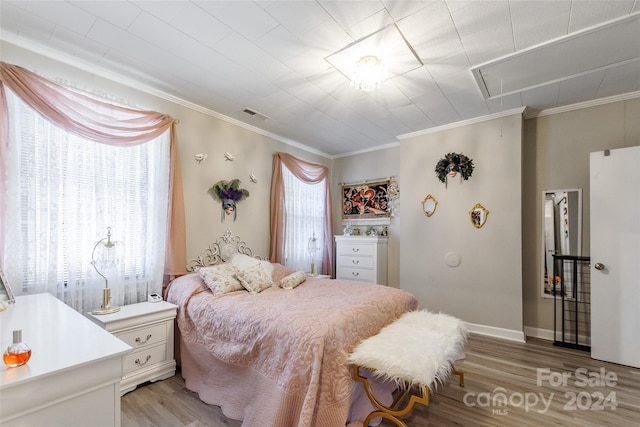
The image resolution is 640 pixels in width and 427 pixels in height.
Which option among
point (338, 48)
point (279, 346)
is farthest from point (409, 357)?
point (338, 48)

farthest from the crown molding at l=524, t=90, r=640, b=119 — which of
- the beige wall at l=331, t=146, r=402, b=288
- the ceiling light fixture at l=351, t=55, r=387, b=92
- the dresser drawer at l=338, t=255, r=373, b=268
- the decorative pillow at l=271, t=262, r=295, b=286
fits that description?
the decorative pillow at l=271, t=262, r=295, b=286

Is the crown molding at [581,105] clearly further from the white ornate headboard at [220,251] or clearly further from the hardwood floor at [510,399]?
the white ornate headboard at [220,251]

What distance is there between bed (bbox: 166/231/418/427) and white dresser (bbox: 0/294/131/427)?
2.94 ft

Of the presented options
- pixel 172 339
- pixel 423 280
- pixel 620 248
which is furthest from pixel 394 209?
pixel 172 339

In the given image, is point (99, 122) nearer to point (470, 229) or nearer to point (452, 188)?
point (452, 188)

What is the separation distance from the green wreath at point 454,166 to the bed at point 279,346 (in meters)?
2.02

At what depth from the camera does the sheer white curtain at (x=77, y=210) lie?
2123 mm

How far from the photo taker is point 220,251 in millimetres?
3520

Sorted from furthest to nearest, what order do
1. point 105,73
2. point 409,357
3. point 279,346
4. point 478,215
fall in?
1. point 478,215
2. point 105,73
3. point 279,346
4. point 409,357

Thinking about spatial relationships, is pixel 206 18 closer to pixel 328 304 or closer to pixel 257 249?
pixel 328 304

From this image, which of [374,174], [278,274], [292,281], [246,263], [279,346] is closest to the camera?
[279,346]

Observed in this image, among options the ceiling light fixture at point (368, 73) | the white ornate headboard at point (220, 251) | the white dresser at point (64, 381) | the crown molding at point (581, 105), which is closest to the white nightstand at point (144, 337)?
the white ornate headboard at point (220, 251)

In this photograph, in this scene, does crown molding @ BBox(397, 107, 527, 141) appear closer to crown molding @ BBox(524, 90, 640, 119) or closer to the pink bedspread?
crown molding @ BBox(524, 90, 640, 119)

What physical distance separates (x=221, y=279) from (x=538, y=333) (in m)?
3.80
